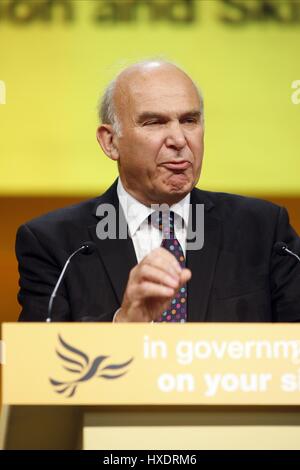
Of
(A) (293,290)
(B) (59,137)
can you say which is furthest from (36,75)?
(A) (293,290)

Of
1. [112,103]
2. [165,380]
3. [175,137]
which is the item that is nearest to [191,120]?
[175,137]

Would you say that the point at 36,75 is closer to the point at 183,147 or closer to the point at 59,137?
the point at 59,137

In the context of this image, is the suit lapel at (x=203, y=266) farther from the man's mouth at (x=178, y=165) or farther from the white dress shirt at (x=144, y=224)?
the man's mouth at (x=178, y=165)

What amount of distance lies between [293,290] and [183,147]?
46cm

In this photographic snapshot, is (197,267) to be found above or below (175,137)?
below

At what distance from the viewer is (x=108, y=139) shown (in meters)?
2.31

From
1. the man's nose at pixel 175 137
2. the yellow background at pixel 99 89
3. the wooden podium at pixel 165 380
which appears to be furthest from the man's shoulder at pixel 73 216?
the wooden podium at pixel 165 380

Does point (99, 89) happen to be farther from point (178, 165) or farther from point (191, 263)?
point (191, 263)

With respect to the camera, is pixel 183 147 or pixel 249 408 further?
pixel 183 147

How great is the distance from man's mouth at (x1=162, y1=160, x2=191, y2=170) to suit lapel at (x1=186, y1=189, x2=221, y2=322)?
13 centimetres

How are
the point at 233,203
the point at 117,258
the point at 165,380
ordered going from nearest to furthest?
1. the point at 165,380
2. the point at 117,258
3. the point at 233,203

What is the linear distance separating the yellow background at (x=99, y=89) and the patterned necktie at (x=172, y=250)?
45 cm

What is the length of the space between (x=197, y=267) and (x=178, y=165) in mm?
264

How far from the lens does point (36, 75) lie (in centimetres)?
258
